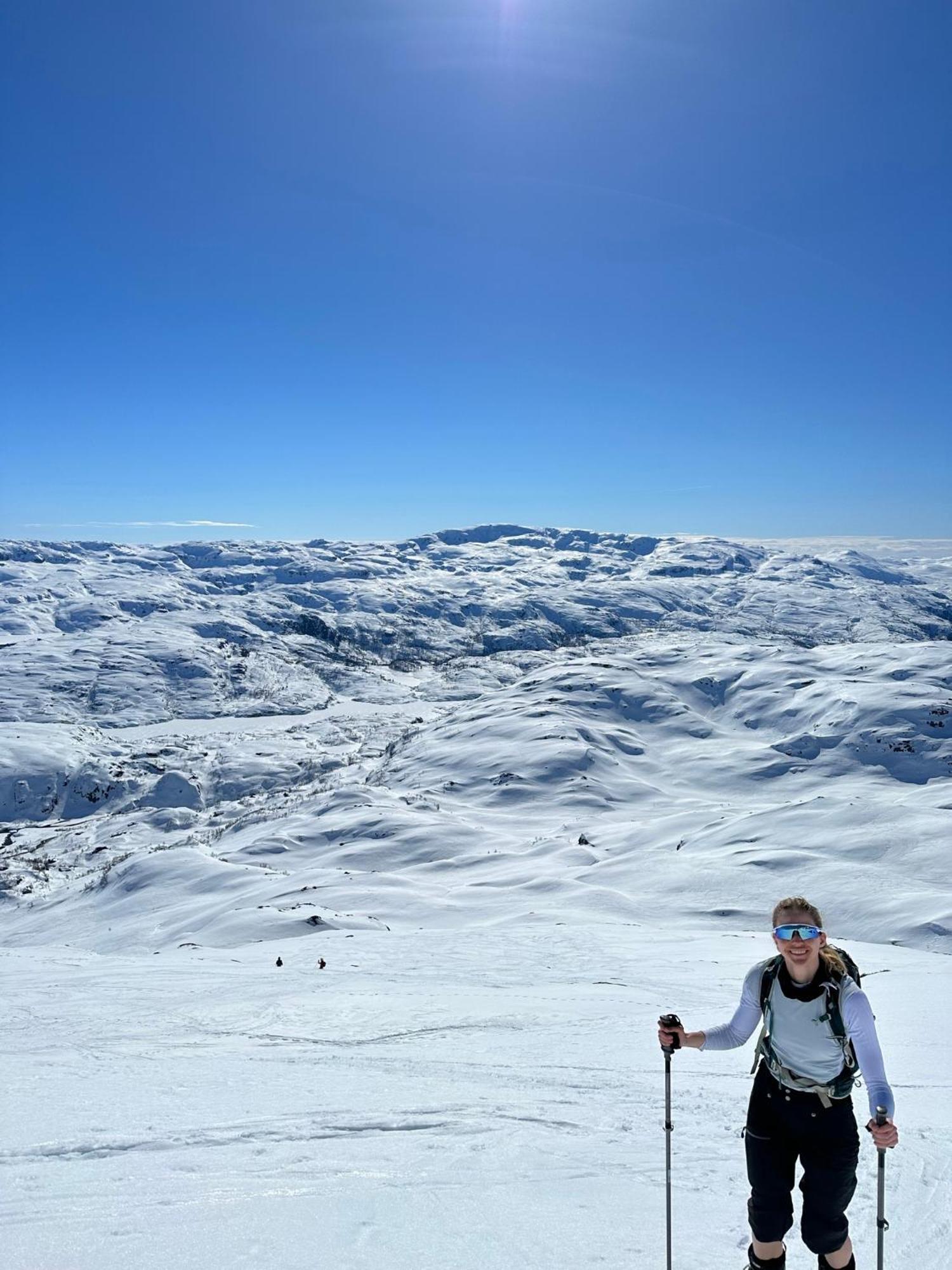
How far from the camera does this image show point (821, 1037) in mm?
5410

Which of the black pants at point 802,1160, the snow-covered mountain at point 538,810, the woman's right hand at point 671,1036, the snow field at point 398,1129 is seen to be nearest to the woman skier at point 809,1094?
the black pants at point 802,1160

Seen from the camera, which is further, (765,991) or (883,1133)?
(765,991)

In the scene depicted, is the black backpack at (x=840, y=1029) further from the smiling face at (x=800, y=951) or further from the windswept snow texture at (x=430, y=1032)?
the windswept snow texture at (x=430, y=1032)

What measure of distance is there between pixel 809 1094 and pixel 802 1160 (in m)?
0.48

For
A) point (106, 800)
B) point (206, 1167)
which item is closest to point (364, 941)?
point (206, 1167)

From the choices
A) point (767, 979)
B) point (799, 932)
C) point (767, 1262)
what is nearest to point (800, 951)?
point (799, 932)

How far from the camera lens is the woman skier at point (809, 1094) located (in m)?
5.30

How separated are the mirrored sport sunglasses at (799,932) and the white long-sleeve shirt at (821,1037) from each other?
0.98 feet

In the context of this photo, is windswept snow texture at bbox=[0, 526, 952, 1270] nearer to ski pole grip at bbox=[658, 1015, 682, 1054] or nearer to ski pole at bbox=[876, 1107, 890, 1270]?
ski pole at bbox=[876, 1107, 890, 1270]

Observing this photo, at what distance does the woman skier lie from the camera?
17.4ft

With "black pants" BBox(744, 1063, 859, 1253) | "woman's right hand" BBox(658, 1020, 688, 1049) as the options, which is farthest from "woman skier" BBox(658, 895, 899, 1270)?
"woman's right hand" BBox(658, 1020, 688, 1049)

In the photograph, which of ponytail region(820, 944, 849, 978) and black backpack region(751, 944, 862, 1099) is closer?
black backpack region(751, 944, 862, 1099)

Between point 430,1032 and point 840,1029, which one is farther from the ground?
point 840,1029

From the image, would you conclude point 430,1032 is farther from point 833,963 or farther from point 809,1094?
point 833,963
